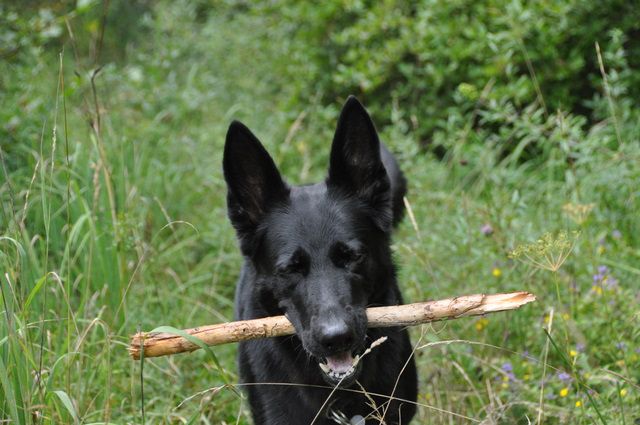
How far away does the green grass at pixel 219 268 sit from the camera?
307 cm

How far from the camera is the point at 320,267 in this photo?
297 cm

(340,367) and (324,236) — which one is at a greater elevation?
(324,236)

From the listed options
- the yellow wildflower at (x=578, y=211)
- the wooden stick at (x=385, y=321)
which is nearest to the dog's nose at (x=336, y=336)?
the wooden stick at (x=385, y=321)

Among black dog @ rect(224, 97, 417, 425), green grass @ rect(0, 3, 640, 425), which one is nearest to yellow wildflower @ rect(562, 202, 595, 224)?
green grass @ rect(0, 3, 640, 425)

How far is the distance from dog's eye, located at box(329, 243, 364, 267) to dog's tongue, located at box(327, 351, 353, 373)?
377mm

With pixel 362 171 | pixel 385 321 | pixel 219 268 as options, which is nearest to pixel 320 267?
Result: pixel 385 321

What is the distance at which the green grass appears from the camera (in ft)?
10.1

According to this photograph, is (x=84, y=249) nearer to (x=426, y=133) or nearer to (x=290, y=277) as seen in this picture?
(x=290, y=277)

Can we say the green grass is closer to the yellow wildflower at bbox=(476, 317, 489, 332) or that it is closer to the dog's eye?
the yellow wildflower at bbox=(476, 317, 489, 332)

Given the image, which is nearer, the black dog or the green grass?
the black dog

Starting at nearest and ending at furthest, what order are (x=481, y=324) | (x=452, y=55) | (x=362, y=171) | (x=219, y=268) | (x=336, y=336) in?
(x=336, y=336), (x=362, y=171), (x=481, y=324), (x=219, y=268), (x=452, y=55)

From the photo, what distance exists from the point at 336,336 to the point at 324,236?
0.50 metres

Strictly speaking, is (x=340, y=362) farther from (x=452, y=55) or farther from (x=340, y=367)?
(x=452, y=55)

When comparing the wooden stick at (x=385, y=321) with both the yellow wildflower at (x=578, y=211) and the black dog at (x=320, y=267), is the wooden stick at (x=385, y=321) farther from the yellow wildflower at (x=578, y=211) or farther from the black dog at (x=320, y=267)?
the yellow wildflower at (x=578, y=211)
